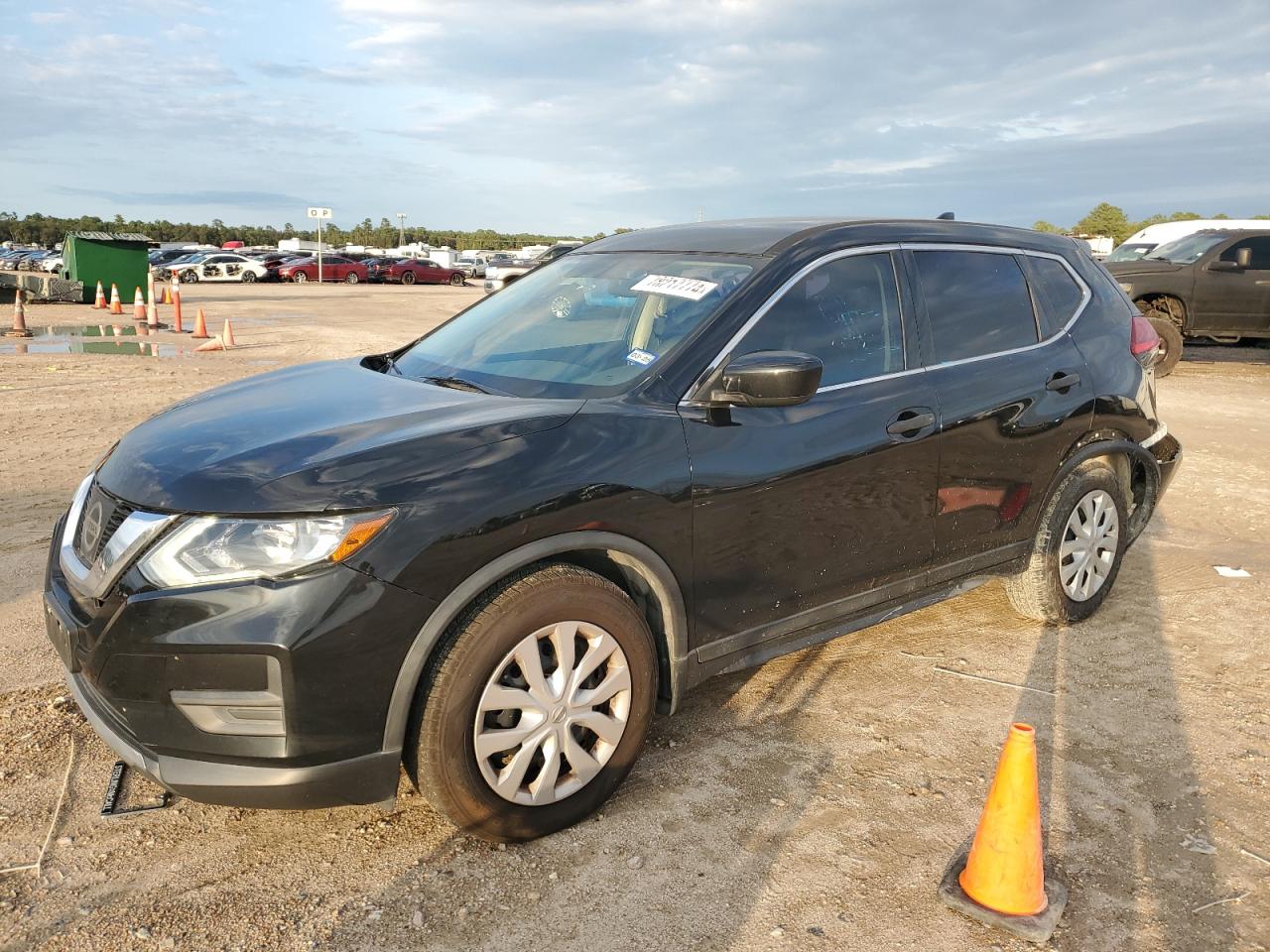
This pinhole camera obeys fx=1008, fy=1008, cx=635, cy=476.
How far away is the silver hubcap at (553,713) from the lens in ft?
9.01

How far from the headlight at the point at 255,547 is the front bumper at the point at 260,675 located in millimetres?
36

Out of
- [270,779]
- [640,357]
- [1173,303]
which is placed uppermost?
[1173,303]

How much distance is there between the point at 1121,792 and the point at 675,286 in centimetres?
226

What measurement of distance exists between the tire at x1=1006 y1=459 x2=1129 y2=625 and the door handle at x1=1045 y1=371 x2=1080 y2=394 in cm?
39

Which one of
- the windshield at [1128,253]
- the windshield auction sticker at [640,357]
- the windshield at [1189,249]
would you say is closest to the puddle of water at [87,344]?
the windshield auction sticker at [640,357]

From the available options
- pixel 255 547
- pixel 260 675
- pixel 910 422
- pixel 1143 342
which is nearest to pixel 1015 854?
pixel 910 422

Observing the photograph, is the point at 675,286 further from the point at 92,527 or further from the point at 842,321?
the point at 92,527

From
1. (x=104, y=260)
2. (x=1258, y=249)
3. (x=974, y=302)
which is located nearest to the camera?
(x=974, y=302)

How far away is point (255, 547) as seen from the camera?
2480 millimetres

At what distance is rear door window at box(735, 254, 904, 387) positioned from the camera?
3.46 m

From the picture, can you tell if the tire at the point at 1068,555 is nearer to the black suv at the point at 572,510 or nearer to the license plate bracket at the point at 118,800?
Result: the black suv at the point at 572,510

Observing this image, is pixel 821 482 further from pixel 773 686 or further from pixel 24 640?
pixel 24 640

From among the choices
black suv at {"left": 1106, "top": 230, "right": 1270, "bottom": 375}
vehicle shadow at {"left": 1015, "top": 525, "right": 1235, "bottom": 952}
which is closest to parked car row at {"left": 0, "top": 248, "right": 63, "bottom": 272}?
black suv at {"left": 1106, "top": 230, "right": 1270, "bottom": 375}

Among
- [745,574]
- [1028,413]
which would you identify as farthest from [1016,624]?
[745,574]
